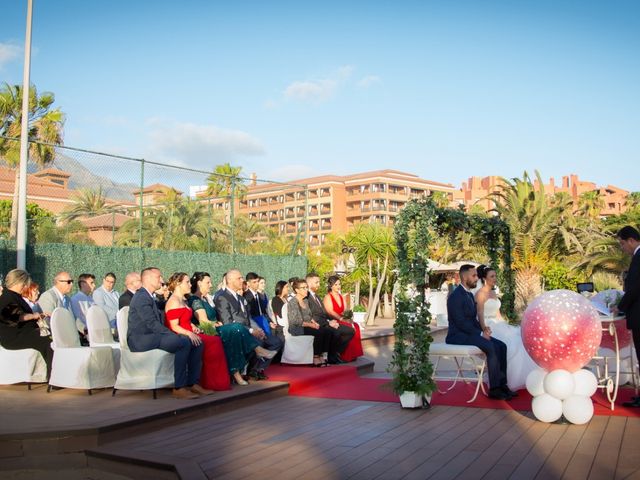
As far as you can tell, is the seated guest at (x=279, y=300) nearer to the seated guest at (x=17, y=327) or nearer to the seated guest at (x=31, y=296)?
the seated guest at (x=31, y=296)

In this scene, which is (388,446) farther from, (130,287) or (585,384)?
(130,287)

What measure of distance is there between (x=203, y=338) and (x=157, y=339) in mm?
735

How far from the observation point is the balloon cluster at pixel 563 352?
271 inches

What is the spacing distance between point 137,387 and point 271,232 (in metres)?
12.2

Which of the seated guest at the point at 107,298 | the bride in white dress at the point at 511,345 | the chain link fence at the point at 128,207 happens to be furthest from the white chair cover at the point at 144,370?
the chain link fence at the point at 128,207

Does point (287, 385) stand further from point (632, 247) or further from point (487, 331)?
point (632, 247)

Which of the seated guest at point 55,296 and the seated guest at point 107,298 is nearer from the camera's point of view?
the seated guest at point 55,296

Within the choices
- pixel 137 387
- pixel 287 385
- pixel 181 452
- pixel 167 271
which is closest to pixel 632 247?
pixel 287 385

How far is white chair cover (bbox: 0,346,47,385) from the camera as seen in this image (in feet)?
29.2

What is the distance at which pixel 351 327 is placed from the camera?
487 inches

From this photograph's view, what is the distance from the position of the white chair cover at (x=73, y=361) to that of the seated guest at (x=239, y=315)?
185cm

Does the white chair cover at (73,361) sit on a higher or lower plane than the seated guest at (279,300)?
lower

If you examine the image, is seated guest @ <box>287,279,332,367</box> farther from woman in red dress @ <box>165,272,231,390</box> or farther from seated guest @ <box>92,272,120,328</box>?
seated guest @ <box>92,272,120,328</box>

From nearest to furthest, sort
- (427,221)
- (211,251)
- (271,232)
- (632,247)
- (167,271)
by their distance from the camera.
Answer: (632,247)
(427,221)
(167,271)
(211,251)
(271,232)
